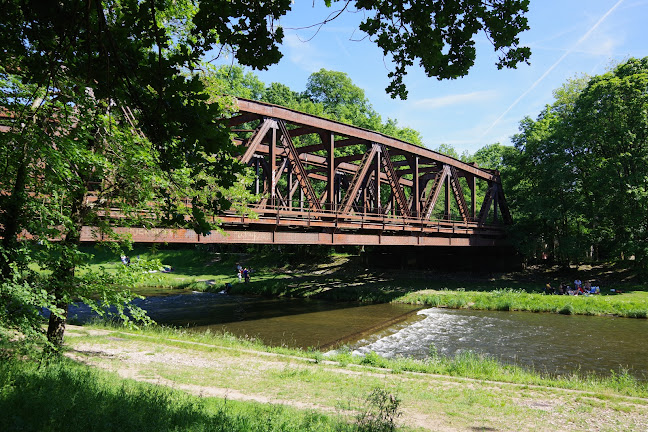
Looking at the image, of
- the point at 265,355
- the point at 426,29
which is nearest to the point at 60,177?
the point at 426,29

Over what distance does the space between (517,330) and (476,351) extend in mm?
5059

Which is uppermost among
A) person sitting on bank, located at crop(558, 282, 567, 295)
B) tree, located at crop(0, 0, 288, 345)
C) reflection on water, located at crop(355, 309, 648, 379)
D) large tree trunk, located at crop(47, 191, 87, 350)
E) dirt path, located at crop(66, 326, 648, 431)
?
tree, located at crop(0, 0, 288, 345)

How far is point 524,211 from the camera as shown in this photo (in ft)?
110

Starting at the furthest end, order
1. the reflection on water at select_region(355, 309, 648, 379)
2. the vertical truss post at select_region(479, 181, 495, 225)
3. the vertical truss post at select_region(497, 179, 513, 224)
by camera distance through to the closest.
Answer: the vertical truss post at select_region(497, 179, 513, 224), the vertical truss post at select_region(479, 181, 495, 225), the reflection on water at select_region(355, 309, 648, 379)

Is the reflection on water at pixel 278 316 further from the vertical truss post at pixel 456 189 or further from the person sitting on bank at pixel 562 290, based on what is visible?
the person sitting on bank at pixel 562 290

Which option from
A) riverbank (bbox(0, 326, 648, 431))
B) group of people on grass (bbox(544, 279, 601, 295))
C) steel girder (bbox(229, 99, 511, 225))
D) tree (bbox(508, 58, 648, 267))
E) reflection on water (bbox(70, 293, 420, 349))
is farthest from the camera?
tree (bbox(508, 58, 648, 267))

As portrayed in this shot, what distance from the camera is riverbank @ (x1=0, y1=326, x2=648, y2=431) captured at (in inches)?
203

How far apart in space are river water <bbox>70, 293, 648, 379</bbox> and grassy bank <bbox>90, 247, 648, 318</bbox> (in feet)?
4.84

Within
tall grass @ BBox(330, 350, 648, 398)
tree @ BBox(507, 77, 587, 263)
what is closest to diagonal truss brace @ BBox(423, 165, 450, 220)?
tree @ BBox(507, 77, 587, 263)

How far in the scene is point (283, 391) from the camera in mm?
8258

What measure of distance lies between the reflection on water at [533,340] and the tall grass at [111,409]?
8656mm

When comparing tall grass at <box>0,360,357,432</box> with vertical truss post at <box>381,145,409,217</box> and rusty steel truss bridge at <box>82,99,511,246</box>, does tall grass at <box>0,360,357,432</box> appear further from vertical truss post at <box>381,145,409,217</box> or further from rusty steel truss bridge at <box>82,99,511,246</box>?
vertical truss post at <box>381,145,409,217</box>

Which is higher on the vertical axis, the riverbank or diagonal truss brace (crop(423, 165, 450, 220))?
diagonal truss brace (crop(423, 165, 450, 220))

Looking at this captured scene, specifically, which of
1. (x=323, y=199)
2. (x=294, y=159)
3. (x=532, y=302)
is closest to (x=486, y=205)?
(x=532, y=302)
